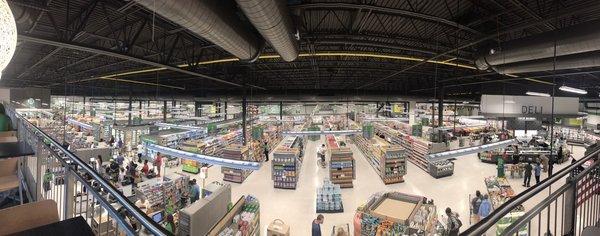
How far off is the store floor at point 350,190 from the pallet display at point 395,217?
1.76 m

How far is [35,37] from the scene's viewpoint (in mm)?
4762

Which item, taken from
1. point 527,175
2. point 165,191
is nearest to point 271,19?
point 165,191

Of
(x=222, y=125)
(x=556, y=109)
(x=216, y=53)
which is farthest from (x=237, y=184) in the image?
(x=556, y=109)

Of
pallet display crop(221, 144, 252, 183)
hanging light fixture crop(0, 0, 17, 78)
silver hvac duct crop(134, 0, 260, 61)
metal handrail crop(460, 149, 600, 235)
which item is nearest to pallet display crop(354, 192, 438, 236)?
metal handrail crop(460, 149, 600, 235)

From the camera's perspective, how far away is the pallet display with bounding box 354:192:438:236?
5.66 meters

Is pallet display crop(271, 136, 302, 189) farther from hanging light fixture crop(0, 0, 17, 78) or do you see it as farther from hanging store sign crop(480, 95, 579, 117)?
hanging light fixture crop(0, 0, 17, 78)

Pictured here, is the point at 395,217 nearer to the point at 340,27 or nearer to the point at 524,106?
the point at 340,27

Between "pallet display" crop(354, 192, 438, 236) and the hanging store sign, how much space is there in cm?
920

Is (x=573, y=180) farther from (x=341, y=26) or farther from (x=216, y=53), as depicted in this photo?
(x=216, y=53)

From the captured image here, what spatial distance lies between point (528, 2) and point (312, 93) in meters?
12.9

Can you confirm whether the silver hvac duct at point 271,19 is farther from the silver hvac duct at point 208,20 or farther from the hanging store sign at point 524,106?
the hanging store sign at point 524,106

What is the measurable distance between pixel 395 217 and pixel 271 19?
478 cm

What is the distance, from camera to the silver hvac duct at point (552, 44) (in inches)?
179

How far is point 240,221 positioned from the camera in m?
6.07
